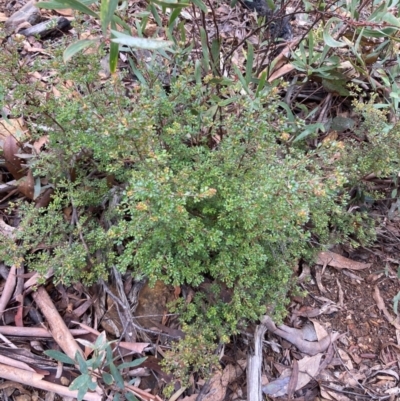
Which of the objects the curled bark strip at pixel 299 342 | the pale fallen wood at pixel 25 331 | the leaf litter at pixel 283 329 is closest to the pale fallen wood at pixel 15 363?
the leaf litter at pixel 283 329

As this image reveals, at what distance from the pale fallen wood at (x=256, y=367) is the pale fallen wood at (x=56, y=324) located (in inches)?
31.2

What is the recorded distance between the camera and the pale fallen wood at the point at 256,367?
1.80m

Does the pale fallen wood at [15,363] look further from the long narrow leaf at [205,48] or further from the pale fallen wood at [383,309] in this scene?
the pale fallen wood at [383,309]

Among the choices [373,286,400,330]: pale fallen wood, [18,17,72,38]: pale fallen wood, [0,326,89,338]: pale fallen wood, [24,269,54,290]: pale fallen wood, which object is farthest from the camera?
[18,17,72,38]: pale fallen wood

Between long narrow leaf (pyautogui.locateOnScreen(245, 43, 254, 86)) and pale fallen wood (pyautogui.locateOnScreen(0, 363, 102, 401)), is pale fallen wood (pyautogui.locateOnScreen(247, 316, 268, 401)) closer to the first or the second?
pale fallen wood (pyautogui.locateOnScreen(0, 363, 102, 401))

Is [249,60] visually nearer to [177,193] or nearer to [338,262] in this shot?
[177,193]

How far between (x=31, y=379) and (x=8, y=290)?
446mm

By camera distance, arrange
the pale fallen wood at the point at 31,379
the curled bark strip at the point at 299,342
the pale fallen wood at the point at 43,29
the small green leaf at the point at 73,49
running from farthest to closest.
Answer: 1. the pale fallen wood at the point at 43,29
2. the curled bark strip at the point at 299,342
3. the pale fallen wood at the point at 31,379
4. the small green leaf at the point at 73,49

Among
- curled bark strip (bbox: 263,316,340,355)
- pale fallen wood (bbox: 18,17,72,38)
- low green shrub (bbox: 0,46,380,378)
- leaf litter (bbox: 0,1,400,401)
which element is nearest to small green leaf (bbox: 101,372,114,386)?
leaf litter (bbox: 0,1,400,401)

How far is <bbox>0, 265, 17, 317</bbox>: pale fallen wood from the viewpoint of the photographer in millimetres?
1853

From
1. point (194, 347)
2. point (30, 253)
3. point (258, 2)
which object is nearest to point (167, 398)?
point (194, 347)

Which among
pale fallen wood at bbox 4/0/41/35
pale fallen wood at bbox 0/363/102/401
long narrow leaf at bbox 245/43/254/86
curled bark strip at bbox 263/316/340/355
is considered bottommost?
curled bark strip at bbox 263/316/340/355

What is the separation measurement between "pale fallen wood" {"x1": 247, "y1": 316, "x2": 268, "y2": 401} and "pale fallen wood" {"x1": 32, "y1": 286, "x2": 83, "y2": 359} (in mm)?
792

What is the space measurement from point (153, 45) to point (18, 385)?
5.12 feet
